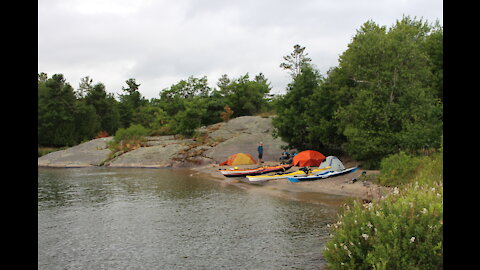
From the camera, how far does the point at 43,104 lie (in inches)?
2544

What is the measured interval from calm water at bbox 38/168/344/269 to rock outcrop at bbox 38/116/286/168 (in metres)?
19.1

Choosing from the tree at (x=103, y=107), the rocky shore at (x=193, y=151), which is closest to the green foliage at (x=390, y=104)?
the rocky shore at (x=193, y=151)

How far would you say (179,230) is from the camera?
49.9ft

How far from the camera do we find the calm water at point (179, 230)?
11594 mm

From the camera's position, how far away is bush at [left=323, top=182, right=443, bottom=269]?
732 centimetres

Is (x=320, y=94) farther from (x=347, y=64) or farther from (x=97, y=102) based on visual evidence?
(x=97, y=102)

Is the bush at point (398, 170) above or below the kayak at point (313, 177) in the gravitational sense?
above

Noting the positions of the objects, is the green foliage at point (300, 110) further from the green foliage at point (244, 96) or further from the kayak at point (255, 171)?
the green foliage at point (244, 96)

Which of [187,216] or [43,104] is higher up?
[43,104]

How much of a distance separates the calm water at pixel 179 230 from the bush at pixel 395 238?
2235 millimetres

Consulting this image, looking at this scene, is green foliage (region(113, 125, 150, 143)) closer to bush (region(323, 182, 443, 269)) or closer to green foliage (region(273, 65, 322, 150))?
green foliage (region(273, 65, 322, 150))

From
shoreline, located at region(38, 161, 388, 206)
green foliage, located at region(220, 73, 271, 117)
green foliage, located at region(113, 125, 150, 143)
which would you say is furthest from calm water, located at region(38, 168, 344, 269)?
green foliage, located at region(220, 73, 271, 117)
